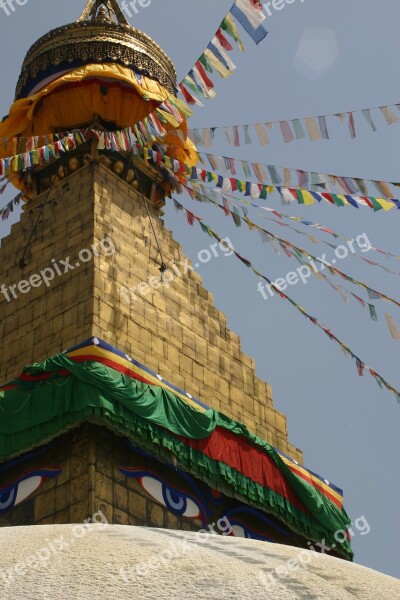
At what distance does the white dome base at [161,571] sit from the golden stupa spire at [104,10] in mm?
13622

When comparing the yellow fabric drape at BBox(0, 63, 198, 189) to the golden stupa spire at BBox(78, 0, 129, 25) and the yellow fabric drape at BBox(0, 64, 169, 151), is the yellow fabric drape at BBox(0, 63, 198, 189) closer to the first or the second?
the yellow fabric drape at BBox(0, 64, 169, 151)

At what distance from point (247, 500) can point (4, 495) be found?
3.03m

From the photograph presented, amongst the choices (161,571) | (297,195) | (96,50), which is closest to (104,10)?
(96,50)

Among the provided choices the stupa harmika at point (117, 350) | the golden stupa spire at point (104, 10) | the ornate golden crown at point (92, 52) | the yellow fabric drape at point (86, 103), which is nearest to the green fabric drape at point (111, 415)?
the stupa harmika at point (117, 350)

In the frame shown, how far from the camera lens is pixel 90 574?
6.12 meters

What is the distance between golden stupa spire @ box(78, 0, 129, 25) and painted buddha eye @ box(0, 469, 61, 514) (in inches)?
381

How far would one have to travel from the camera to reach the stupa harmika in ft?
40.4

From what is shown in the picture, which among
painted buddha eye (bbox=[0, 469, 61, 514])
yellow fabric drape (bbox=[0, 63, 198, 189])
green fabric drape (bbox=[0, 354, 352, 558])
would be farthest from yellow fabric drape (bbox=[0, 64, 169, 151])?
painted buddha eye (bbox=[0, 469, 61, 514])

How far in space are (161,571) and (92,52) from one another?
12.4 meters

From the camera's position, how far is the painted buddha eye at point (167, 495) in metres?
12.5

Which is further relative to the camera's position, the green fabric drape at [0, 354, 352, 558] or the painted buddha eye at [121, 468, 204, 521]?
the painted buddha eye at [121, 468, 204, 521]

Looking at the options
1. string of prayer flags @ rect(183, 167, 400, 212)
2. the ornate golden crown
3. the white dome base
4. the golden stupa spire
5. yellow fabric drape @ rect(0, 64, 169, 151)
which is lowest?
the white dome base

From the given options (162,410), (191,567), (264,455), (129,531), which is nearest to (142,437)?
(162,410)

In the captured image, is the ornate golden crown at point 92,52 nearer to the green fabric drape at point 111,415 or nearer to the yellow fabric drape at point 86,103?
the yellow fabric drape at point 86,103
